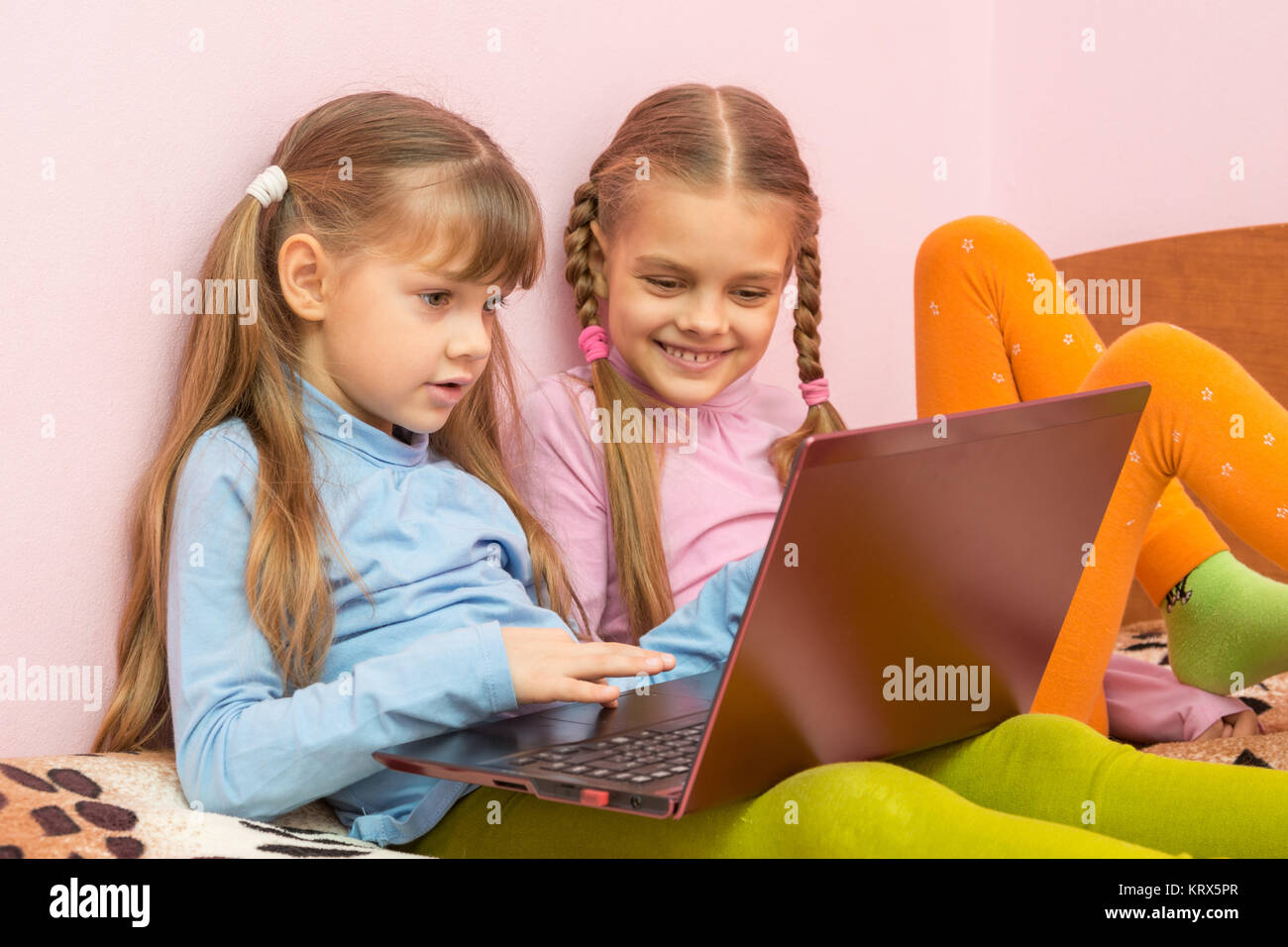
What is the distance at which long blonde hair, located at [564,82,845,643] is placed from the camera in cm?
125

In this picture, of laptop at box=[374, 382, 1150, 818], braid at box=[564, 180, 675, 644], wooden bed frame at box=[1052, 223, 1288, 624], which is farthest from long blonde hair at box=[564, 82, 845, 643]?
wooden bed frame at box=[1052, 223, 1288, 624]

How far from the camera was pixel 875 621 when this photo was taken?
29.2 inches

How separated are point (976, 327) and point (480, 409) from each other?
1.76ft

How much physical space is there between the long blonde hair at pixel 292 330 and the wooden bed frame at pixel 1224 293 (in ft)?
3.35

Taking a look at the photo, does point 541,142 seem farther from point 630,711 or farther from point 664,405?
point 630,711

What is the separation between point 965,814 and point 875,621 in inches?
4.5

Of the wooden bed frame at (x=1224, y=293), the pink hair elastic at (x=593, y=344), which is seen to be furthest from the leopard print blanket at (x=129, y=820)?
the wooden bed frame at (x=1224, y=293)

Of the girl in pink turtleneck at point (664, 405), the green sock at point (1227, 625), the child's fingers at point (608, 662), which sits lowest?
the green sock at point (1227, 625)

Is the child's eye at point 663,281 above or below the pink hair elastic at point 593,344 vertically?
above

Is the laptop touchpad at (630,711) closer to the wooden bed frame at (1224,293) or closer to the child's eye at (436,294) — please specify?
the child's eye at (436,294)

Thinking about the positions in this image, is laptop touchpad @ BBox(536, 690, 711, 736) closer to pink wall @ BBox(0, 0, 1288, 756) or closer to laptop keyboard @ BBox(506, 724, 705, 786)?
laptop keyboard @ BBox(506, 724, 705, 786)

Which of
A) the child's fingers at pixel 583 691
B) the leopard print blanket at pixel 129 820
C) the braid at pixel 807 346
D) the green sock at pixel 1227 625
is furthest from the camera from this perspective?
the braid at pixel 807 346

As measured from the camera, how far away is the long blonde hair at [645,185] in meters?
1.25
